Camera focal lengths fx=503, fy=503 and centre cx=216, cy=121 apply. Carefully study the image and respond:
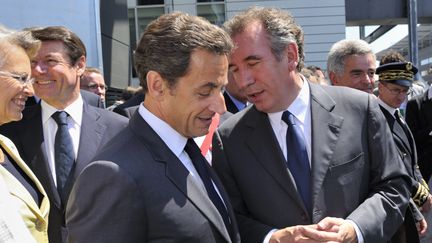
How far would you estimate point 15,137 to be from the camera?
2.79m

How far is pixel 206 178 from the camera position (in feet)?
5.64

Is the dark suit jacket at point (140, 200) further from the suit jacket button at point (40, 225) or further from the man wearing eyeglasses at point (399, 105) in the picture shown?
the man wearing eyeglasses at point (399, 105)

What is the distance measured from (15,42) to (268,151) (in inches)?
46.9

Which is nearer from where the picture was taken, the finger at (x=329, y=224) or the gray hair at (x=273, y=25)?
the finger at (x=329, y=224)

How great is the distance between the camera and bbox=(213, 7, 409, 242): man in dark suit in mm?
1915

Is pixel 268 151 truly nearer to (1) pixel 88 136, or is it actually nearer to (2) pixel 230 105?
(1) pixel 88 136

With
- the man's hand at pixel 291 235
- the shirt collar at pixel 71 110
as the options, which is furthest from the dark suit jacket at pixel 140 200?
the shirt collar at pixel 71 110

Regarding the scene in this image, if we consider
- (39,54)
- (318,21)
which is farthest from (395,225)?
(318,21)

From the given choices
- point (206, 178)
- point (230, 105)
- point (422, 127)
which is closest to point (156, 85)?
point (206, 178)

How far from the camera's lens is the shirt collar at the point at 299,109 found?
2.06m

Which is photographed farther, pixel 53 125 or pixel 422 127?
pixel 422 127

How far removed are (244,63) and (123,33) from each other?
10.0 metres

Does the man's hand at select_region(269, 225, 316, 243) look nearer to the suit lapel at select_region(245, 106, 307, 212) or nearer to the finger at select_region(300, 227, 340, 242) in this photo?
the finger at select_region(300, 227, 340, 242)

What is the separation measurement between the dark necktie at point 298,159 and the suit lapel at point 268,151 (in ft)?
0.14
